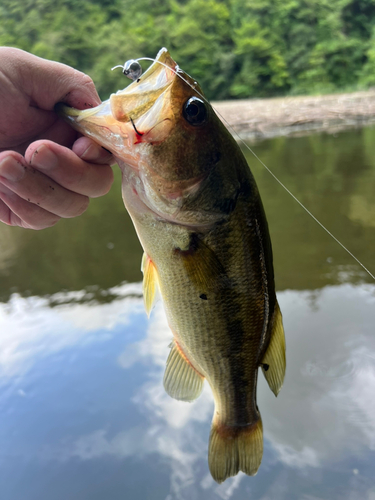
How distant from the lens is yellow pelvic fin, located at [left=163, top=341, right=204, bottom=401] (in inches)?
50.5

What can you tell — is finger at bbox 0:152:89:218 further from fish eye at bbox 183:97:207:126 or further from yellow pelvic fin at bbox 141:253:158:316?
fish eye at bbox 183:97:207:126

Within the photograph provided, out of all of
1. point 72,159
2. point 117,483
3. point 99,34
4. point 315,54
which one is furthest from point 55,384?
point 315,54

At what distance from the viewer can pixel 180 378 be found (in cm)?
129

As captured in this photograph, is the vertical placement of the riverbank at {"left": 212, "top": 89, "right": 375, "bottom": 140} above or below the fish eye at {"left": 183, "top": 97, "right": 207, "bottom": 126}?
below

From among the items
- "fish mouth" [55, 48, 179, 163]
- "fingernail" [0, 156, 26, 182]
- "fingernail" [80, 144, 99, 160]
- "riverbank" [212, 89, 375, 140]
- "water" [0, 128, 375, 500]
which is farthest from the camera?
"riverbank" [212, 89, 375, 140]

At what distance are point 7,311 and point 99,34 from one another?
25427mm

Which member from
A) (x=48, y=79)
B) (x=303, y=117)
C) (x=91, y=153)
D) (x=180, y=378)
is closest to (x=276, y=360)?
(x=180, y=378)

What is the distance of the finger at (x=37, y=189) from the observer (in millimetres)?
1088

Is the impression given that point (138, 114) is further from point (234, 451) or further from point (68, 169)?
point (234, 451)

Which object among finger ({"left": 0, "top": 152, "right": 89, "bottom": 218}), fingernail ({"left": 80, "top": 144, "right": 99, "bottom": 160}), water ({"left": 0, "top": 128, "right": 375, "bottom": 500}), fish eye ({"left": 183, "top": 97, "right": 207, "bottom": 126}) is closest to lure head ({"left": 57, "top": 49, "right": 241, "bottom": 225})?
fish eye ({"left": 183, "top": 97, "right": 207, "bottom": 126})

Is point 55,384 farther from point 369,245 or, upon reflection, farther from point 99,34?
point 99,34

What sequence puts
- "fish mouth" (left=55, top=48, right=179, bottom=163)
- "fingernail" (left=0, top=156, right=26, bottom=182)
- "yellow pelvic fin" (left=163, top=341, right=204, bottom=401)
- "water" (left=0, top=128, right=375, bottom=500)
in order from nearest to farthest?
1. "fish mouth" (left=55, top=48, right=179, bottom=163)
2. "fingernail" (left=0, top=156, right=26, bottom=182)
3. "yellow pelvic fin" (left=163, top=341, right=204, bottom=401)
4. "water" (left=0, top=128, right=375, bottom=500)

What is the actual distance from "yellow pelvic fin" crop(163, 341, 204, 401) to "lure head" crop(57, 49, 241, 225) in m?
0.53

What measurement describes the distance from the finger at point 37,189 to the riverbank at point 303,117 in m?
13.4
